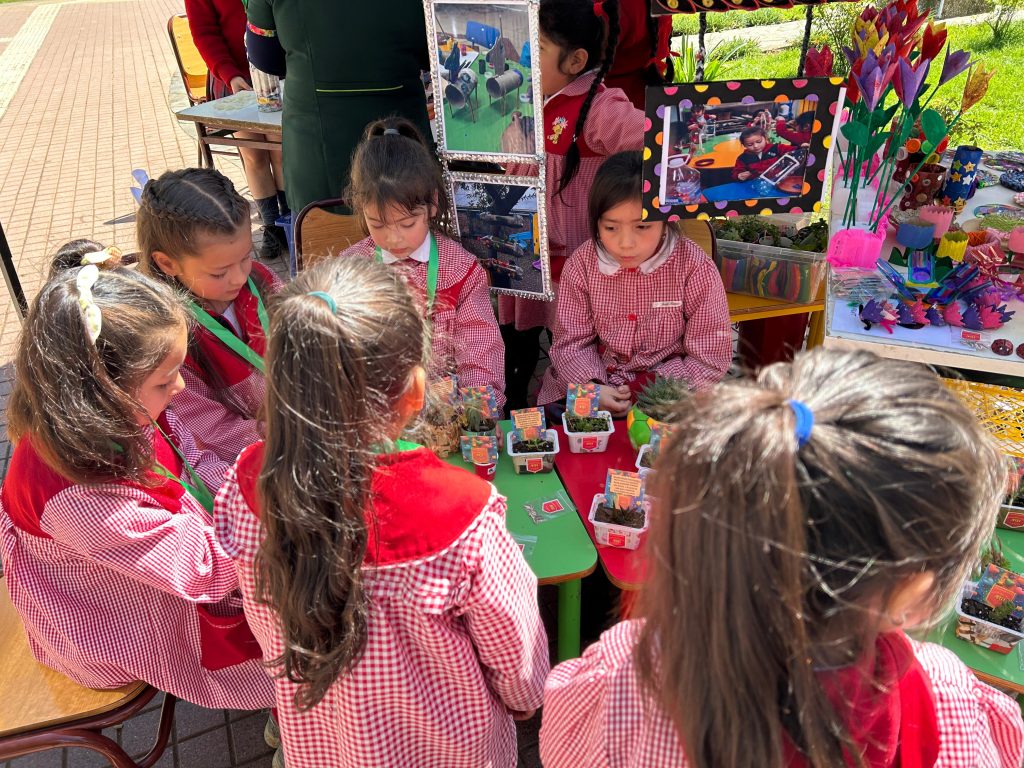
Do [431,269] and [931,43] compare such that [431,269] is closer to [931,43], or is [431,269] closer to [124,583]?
[124,583]

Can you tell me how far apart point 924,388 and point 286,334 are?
85 cm

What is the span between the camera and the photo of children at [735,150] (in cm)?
207

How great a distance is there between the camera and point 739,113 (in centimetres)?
208

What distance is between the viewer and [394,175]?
2.27 m

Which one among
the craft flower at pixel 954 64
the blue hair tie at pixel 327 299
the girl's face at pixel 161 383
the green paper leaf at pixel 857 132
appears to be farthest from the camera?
the green paper leaf at pixel 857 132

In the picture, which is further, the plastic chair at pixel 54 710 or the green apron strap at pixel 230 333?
the green apron strap at pixel 230 333

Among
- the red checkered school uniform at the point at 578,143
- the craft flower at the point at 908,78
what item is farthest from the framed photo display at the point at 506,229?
the craft flower at the point at 908,78

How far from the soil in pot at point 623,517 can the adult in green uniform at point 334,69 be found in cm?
191

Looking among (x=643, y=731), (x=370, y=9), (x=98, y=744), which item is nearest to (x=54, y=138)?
(x=370, y=9)

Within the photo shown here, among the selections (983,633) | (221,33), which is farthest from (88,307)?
(221,33)

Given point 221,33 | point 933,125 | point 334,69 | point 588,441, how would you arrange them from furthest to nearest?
point 221,33 < point 334,69 < point 933,125 < point 588,441

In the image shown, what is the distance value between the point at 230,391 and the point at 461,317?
0.79 metres

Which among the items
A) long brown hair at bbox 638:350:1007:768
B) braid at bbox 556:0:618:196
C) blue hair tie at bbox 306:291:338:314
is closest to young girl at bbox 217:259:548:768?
blue hair tie at bbox 306:291:338:314

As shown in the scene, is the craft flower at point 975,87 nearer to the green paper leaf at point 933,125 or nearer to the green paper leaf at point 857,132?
the green paper leaf at point 933,125
